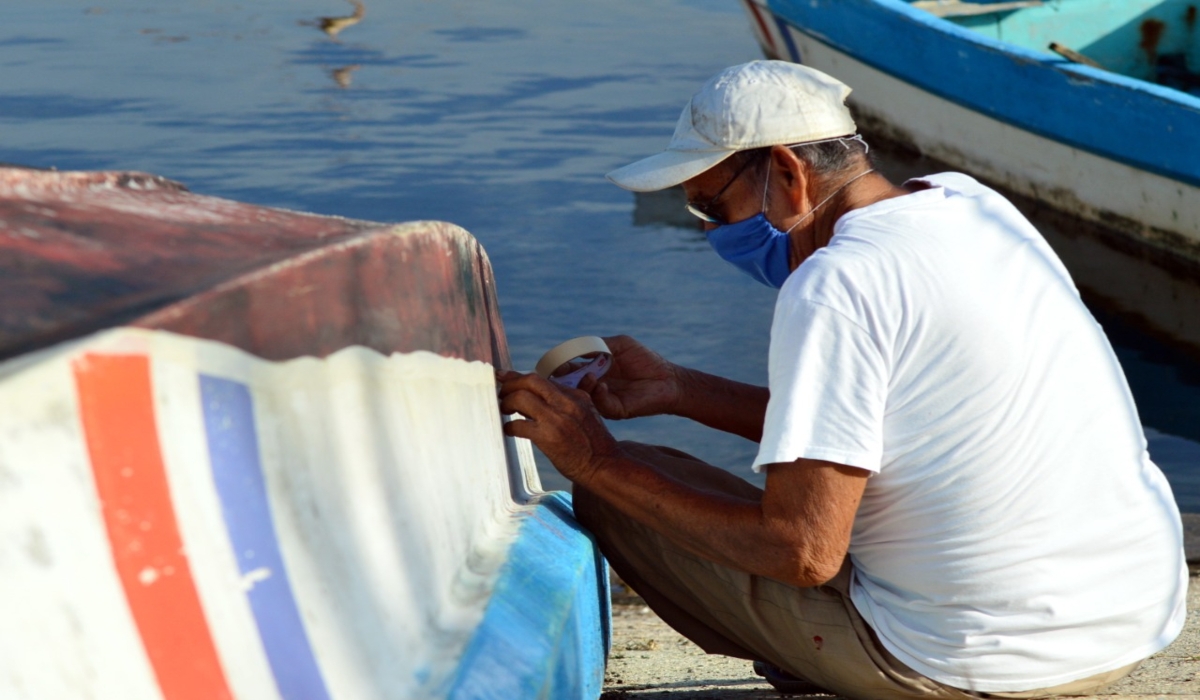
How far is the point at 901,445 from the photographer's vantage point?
80.1 inches

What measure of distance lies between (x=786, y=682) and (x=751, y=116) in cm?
114

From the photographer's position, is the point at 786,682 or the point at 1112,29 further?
the point at 1112,29

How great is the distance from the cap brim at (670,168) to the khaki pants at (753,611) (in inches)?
20.8

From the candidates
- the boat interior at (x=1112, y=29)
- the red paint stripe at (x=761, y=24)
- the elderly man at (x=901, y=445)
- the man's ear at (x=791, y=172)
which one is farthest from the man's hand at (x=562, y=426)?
the red paint stripe at (x=761, y=24)

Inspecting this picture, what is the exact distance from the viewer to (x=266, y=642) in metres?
1.61

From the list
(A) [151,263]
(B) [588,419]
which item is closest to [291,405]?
(A) [151,263]

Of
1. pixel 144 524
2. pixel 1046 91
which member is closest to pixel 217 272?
pixel 144 524

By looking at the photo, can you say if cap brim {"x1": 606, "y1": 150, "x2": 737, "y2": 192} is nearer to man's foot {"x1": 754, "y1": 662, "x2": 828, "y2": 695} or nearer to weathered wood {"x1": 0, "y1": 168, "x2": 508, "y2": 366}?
weathered wood {"x1": 0, "y1": 168, "x2": 508, "y2": 366}

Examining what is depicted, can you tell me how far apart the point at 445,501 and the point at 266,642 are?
20.3 inches

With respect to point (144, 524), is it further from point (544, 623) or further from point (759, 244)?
point (759, 244)

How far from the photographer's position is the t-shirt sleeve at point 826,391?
194 centimetres

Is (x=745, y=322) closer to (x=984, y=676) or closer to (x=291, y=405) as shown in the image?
(x=984, y=676)

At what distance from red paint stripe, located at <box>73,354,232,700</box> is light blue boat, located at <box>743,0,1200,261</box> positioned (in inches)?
263

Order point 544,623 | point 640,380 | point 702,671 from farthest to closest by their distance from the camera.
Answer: point 702,671 → point 640,380 → point 544,623
